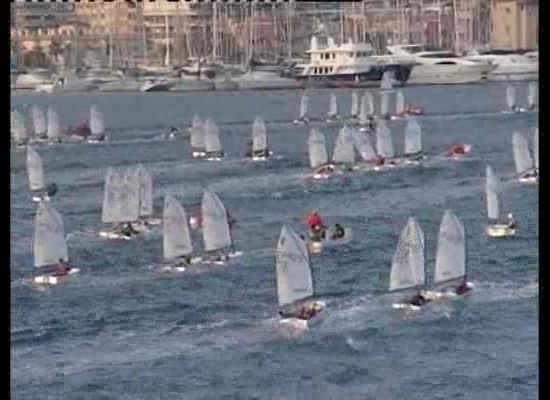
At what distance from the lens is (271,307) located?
24.1ft

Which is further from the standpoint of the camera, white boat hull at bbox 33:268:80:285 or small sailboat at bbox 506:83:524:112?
small sailboat at bbox 506:83:524:112

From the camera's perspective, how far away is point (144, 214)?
9953mm

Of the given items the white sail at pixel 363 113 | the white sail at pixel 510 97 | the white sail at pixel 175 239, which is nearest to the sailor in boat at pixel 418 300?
the white sail at pixel 175 239

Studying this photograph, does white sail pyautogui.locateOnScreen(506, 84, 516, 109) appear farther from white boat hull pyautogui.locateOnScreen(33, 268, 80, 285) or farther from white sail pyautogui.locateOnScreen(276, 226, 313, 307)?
white sail pyautogui.locateOnScreen(276, 226, 313, 307)

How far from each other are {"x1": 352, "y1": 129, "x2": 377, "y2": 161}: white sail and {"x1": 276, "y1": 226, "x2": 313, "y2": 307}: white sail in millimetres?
5840

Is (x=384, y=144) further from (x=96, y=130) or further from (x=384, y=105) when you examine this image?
(x=384, y=105)

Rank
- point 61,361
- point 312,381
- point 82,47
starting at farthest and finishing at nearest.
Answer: point 82,47 → point 61,361 → point 312,381

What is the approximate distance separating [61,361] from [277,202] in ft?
15.2

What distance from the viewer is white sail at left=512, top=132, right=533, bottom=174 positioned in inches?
433

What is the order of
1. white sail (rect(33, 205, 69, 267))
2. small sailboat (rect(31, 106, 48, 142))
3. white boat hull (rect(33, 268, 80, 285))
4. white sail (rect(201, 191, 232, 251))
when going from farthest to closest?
small sailboat (rect(31, 106, 48, 142)) < white sail (rect(201, 191, 232, 251)) < white sail (rect(33, 205, 69, 267)) < white boat hull (rect(33, 268, 80, 285))

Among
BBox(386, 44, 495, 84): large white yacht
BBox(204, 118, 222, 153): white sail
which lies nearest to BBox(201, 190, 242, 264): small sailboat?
BBox(204, 118, 222, 153): white sail

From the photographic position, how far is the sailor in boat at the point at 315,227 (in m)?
8.72

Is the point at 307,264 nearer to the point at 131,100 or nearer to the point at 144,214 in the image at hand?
the point at 144,214

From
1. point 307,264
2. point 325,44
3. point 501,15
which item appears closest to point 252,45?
point 325,44
